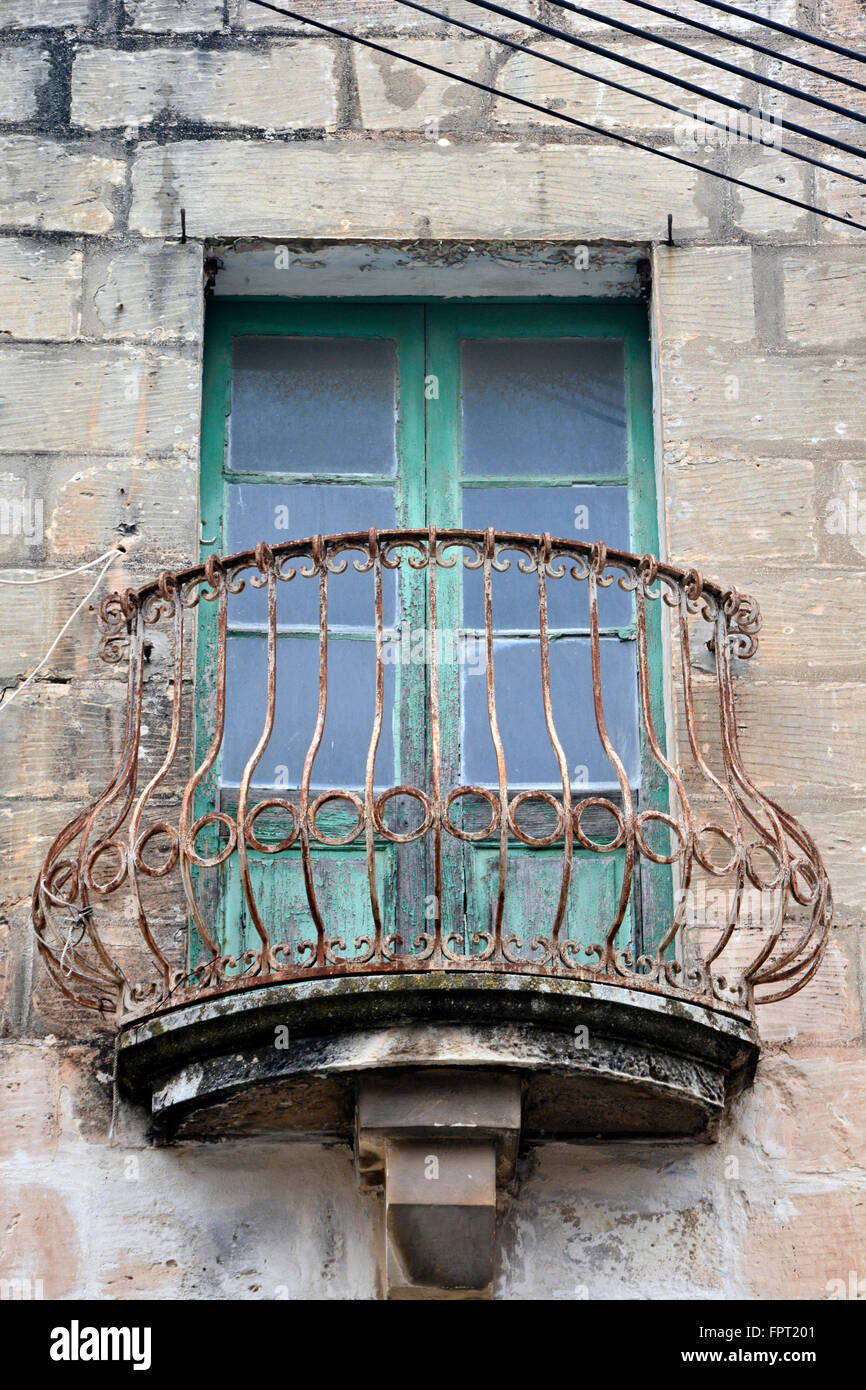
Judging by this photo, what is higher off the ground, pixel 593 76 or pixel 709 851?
pixel 593 76

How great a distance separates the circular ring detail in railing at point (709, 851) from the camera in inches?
198

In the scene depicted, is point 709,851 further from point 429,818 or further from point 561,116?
point 561,116

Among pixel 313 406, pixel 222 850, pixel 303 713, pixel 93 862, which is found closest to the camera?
pixel 222 850

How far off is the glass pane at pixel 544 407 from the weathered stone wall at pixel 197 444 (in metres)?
0.20

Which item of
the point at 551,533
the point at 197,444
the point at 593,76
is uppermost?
the point at 593,76

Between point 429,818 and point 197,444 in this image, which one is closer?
point 429,818

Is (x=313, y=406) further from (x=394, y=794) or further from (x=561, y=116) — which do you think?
(x=394, y=794)

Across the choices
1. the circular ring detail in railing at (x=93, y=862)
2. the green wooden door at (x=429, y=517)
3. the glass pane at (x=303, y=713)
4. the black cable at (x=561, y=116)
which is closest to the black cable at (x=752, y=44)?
the black cable at (x=561, y=116)

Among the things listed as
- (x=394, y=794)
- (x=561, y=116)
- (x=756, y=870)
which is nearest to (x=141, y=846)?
(x=394, y=794)

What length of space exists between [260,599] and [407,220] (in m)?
1.09

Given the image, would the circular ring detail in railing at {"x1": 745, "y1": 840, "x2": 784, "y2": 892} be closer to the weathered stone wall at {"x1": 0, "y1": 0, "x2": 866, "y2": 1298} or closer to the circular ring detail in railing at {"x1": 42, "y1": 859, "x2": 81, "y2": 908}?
the weathered stone wall at {"x1": 0, "y1": 0, "x2": 866, "y2": 1298}

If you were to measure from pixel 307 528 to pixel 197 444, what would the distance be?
35 cm

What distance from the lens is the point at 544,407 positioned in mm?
6137

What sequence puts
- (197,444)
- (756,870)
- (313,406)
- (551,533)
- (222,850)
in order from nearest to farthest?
1. (222,850)
2. (756,870)
3. (197,444)
4. (551,533)
5. (313,406)
